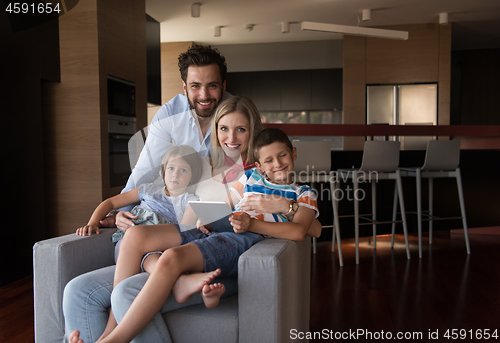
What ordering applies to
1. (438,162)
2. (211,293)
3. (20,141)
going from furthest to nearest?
(438,162) < (20,141) < (211,293)

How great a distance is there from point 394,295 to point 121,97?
2871mm

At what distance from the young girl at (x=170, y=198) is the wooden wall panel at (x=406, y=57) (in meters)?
4.90

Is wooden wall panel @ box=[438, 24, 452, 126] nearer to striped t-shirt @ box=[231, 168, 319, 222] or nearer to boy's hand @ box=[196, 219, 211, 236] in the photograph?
striped t-shirt @ box=[231, 168, 319, 222]

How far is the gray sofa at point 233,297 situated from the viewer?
1090 mm

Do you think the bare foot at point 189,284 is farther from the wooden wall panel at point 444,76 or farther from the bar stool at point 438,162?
the wooden wall panel at point 444,76

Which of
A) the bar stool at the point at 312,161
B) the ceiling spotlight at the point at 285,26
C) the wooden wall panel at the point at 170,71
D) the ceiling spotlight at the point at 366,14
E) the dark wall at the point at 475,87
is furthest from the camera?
the dark wall at the point at 475,87

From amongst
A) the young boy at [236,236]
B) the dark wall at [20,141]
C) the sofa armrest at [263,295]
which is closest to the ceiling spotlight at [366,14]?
the dark wall at [20,141]

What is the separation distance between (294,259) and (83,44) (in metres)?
2.81

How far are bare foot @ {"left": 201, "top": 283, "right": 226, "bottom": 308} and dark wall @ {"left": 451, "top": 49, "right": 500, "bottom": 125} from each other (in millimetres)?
6899

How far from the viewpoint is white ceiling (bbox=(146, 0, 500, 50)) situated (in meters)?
4.71

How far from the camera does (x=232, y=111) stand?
152 cm

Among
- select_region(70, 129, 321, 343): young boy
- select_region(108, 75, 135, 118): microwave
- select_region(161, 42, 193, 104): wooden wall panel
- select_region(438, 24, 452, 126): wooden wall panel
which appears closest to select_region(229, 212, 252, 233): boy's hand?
select_region(70, 129, 321, 343): young boy

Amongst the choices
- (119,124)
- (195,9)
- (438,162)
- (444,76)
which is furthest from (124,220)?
(444,76)

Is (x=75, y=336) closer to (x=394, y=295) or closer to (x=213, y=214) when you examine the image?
(x=213, y=214)
